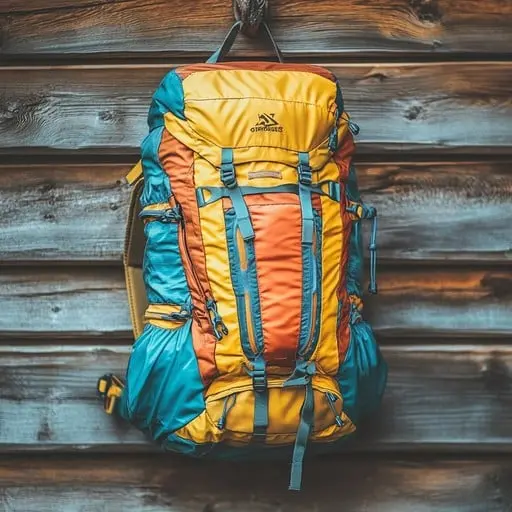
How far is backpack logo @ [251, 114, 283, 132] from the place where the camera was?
1580 mm

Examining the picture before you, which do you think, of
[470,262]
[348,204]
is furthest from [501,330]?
[348,204]

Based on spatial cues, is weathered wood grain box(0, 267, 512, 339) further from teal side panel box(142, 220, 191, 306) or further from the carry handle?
the carry handle

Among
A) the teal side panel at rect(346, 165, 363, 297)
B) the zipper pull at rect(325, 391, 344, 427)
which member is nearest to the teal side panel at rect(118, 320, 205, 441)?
the zipper pull at rect(325, 391, 344, 427)

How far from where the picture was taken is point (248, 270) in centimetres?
154

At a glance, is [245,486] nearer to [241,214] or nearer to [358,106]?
[241,214]

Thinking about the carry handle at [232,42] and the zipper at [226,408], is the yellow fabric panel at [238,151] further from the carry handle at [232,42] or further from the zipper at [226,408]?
the zipper at [226,408]

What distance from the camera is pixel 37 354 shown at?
6.19ft

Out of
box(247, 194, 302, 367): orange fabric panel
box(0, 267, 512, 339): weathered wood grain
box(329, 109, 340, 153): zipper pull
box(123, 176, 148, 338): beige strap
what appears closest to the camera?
box(247, 194, 302, 367): orange fabric panel

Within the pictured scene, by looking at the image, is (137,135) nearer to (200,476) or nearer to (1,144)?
(1,144)

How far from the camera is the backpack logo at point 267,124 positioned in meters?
1.58

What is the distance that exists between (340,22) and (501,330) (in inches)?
28.3

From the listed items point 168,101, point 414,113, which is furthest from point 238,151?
point 414,113

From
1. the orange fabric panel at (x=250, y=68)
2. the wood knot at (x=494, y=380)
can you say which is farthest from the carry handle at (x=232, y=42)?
the wood knot at (x=494, y=380)

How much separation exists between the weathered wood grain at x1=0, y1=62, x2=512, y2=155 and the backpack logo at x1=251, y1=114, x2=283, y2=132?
334 mm
